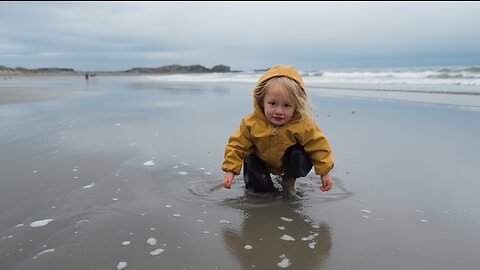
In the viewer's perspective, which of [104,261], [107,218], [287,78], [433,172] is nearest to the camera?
[104,261]

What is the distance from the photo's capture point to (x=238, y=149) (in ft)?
10.6

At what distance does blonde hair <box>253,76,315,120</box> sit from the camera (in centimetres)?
307

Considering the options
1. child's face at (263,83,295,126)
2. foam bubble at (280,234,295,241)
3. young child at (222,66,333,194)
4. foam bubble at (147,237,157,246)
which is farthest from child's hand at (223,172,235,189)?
foam bubble at (147,237,157,246)

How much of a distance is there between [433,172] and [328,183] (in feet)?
4.83

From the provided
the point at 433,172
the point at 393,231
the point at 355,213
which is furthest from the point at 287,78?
the point at 433,172

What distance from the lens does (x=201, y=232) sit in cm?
257

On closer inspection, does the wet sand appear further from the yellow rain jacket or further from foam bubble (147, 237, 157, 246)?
the yellow rain jacket

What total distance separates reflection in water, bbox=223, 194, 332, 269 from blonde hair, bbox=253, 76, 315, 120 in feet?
2.40

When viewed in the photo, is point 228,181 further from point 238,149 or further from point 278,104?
point 278,104

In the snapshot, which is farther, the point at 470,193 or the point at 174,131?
Result: the point at 174,131

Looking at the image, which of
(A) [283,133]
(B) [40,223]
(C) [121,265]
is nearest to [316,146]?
(A) [283,133]

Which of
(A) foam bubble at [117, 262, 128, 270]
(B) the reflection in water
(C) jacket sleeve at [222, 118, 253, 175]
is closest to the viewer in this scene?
(A) foam bubble at [117, 262, 128, 270]

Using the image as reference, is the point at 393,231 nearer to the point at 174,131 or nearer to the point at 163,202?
the point at 163,202

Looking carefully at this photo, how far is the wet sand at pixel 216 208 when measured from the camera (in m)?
2.24
